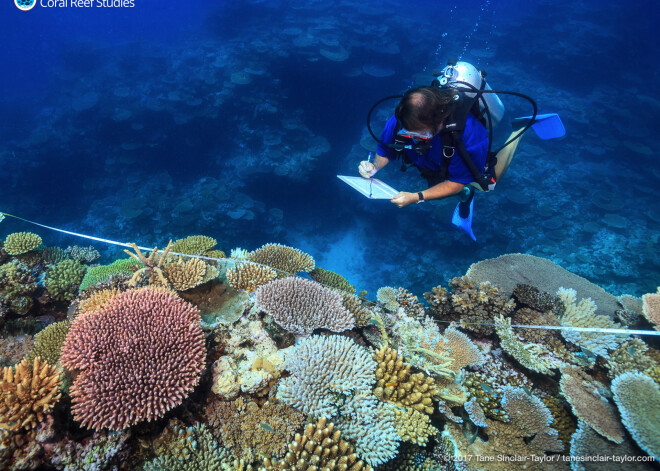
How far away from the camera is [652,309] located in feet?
16.4

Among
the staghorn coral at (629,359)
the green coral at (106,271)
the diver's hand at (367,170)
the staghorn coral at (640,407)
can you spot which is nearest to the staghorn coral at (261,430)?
the diver's hand at (367,170)

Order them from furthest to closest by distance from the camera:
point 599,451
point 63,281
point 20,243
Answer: point 20,243 → point 63,281 → point 599,451

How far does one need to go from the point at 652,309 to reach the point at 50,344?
9224 mm

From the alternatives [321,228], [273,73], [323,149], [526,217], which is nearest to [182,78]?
[273,73]

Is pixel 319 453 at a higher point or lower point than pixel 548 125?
lower

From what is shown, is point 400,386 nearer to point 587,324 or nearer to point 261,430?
point 261,430

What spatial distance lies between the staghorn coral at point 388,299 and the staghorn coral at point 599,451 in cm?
270

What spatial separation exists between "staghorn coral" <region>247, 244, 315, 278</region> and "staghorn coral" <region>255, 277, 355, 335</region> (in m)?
1.06

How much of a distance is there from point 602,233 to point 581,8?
126 feet

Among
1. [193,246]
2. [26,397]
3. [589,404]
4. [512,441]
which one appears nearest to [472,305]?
[589,404]

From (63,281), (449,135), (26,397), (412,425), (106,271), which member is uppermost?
(449,135)

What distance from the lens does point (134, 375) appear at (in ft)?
8.04

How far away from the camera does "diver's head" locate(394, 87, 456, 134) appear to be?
9.90ft

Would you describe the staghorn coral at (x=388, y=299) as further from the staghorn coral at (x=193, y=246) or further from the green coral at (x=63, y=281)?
the green coral at (x=63, y=281)
